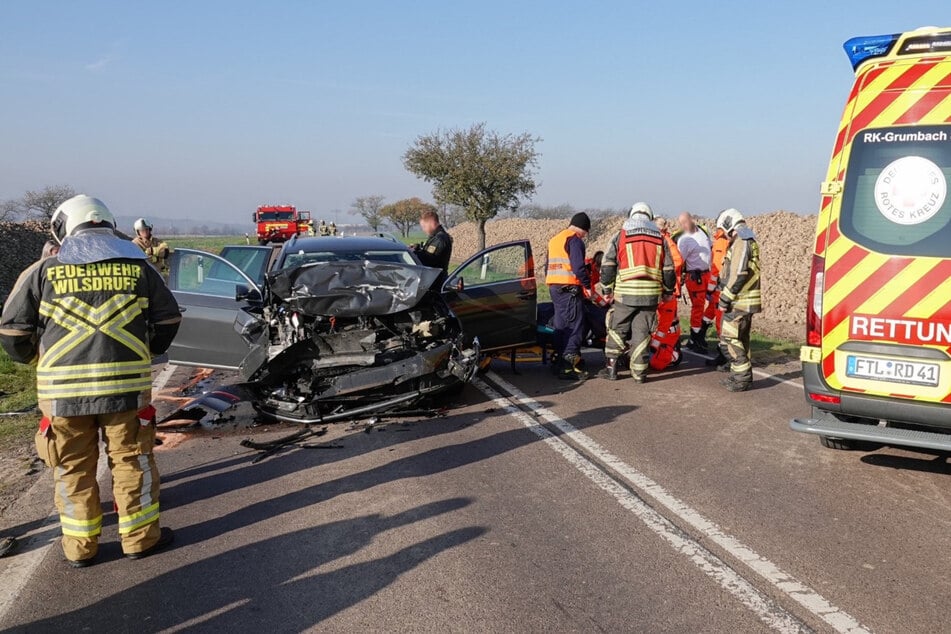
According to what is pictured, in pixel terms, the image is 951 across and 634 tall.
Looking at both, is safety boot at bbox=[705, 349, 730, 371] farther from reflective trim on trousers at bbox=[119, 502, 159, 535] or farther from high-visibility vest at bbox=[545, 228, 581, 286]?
reflective trim on trousers at bbox=[119, 502, 159, 535]

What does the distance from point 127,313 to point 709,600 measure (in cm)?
333

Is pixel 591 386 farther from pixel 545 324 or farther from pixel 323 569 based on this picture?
pixel 323 569

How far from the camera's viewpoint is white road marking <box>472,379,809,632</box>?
3408 millimetres

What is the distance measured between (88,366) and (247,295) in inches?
136

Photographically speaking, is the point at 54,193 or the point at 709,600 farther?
the point at 54,193

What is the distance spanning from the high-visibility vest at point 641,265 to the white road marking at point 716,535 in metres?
2.03

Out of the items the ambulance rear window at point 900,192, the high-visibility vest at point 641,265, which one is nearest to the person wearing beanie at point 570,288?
the high-visibility vest at point 641,265

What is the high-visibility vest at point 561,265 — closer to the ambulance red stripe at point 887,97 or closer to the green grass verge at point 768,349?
the green grass verge at point 768,349

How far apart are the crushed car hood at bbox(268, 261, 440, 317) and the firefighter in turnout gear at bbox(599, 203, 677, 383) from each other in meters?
2.41

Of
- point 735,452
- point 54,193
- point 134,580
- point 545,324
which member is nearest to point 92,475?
point 134,580

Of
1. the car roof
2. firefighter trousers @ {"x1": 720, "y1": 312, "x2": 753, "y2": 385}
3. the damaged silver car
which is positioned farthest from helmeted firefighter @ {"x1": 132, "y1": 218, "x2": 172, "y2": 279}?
firefighter trousers @ {"x1": 720, "y1": 312, "x2": 753, "y2": 385}

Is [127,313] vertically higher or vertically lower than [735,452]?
higher

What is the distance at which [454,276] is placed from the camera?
845cm

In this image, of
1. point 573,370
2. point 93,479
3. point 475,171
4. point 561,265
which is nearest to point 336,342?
point 561,265
